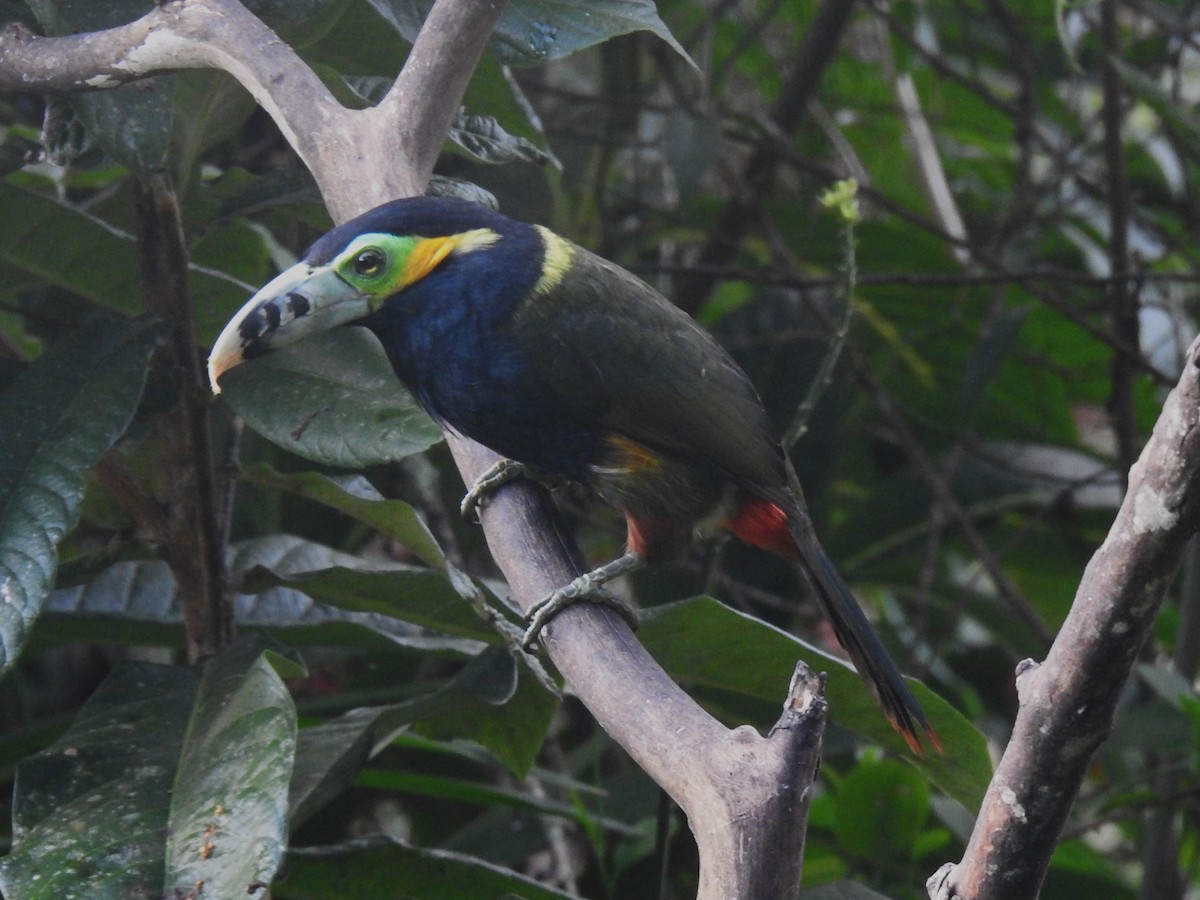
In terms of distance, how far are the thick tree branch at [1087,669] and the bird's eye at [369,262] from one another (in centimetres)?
87

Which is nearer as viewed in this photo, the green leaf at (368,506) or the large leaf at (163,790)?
the large leaf at (163,790)

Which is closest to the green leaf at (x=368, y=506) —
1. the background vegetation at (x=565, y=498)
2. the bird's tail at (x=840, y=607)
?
the background vegetation at (x=565, y=498)

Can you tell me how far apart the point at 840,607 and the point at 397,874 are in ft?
2.09

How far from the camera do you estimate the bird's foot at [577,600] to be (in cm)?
128

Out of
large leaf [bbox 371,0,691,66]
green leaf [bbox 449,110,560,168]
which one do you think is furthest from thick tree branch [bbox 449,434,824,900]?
large leaf [bbox 371,0,691,66]

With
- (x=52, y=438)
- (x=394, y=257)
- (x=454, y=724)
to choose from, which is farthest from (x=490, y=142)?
(x=454, y=724)

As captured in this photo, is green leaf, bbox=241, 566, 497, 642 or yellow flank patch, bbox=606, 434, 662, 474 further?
yellow flank patch, bbox=606, 434, 662, 474

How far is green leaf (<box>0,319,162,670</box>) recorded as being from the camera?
51.1 inches

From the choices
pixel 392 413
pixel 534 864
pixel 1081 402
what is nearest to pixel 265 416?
pixel 392 413

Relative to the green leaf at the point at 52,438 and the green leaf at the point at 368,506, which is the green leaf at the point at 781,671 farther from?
the green leaf at the point at 52,438

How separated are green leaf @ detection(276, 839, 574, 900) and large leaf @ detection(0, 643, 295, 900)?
10.4 inches

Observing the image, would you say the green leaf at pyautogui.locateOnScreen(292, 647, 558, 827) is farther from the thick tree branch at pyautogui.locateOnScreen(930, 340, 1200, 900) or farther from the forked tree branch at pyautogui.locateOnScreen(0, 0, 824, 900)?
the thick tree branch at pyautogui.locateOnScreen(930, 340, 1200, 900)

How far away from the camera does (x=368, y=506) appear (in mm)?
1522

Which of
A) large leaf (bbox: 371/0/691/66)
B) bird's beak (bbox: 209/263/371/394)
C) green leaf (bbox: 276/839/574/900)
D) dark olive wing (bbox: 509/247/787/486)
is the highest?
large leaf (bbox: 371/0/691/66)
